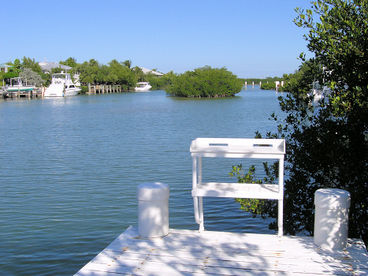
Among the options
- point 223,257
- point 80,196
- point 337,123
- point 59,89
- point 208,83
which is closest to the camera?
point 223,257

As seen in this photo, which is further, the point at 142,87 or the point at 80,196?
the point at 142,87

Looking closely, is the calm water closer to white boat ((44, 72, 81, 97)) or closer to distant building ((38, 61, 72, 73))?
white boat ((44, 72, 81, 97))

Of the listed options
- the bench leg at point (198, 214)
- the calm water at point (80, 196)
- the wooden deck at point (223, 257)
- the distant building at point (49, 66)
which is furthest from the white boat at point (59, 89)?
the wooden deck at point (223, 257)

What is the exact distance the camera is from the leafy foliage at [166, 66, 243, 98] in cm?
8781

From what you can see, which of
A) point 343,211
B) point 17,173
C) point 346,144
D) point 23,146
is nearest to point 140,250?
point 343,211

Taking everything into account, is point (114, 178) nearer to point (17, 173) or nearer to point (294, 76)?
point (17, 173)

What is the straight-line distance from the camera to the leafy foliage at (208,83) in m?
87.8

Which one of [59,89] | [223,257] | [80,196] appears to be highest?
[59,89]

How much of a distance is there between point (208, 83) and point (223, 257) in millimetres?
83402

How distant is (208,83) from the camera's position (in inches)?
3457

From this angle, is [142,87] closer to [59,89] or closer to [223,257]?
[59,89]

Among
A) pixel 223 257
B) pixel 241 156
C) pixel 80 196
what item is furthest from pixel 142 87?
pixel 223 257

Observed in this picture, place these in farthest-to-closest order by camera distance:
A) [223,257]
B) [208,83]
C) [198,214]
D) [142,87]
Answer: [142,87] < [208,83] < [198,214] < [223,257]

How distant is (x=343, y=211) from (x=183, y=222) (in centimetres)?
530
